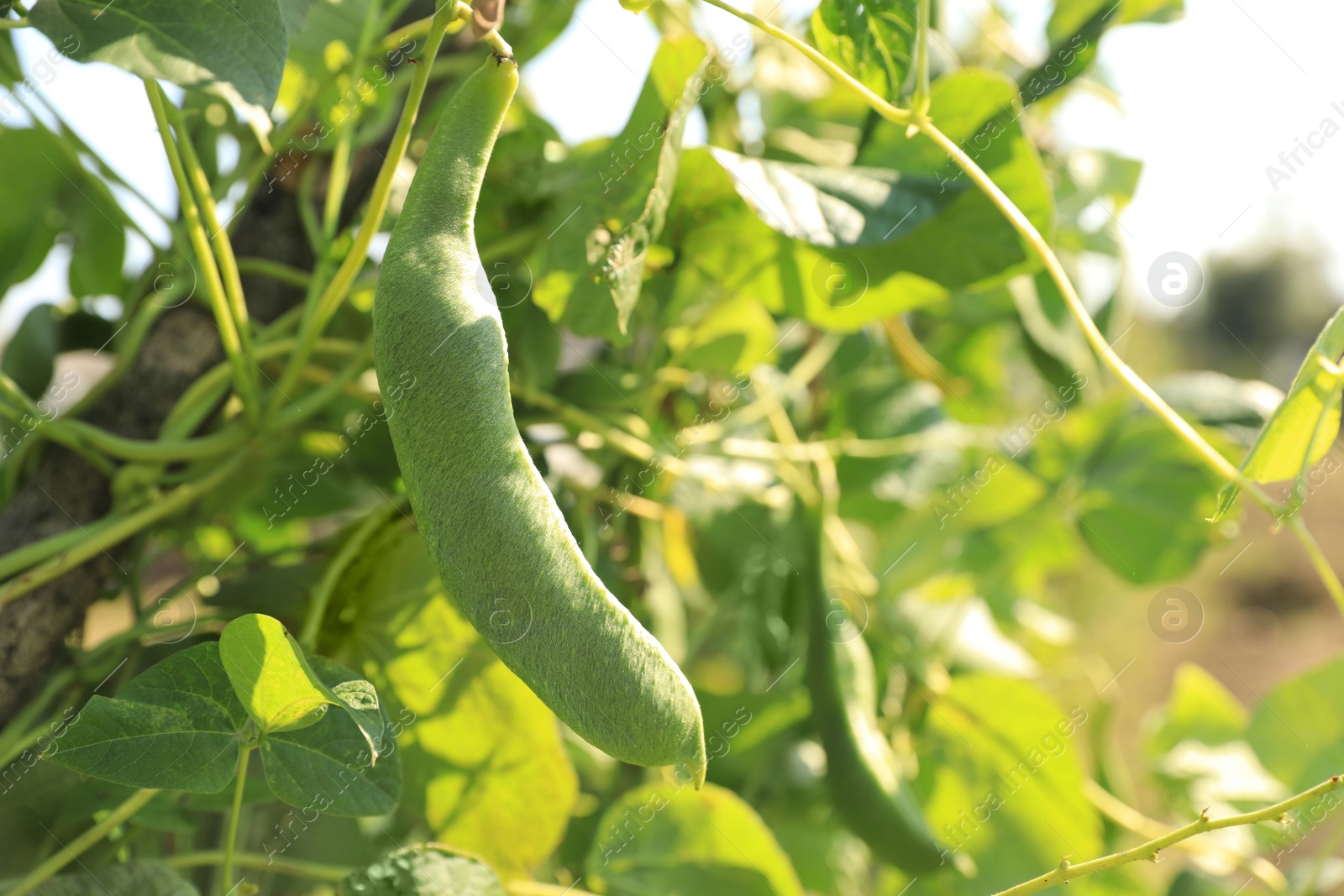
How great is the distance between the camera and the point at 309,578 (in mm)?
393

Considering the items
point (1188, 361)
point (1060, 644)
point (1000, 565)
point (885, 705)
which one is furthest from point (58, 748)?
point (1188, 361)

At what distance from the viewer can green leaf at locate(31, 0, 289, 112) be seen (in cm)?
26

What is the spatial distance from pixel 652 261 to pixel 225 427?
20cm

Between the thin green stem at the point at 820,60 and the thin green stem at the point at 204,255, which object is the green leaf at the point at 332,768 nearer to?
the thin green stem at the point at 204,255

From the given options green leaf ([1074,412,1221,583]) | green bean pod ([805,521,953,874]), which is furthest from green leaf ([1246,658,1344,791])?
green bean pod ([805,521,953,874])

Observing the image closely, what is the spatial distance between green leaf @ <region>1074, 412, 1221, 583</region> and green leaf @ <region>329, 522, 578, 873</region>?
48 cm

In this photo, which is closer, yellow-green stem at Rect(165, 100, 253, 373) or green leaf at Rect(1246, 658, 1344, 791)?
yellow-green stem at Rect(165, 100, 253, 373)

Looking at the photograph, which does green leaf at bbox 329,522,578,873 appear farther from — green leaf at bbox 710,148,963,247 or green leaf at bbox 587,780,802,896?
green leaf at bbox 710,148,963,247

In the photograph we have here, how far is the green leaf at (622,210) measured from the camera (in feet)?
1.11

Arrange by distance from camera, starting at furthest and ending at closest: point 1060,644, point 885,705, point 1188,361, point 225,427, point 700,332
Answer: point 1188,361 < point 1060,644 < point 885,705 < point 700,332 < point 225,427

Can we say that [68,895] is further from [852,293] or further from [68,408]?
[852,293]

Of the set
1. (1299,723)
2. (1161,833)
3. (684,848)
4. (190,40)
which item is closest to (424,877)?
(684,848)

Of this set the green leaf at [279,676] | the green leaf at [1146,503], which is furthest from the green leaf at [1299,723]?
the green leaf at [279,676]

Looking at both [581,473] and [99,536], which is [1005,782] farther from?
[99,536]
